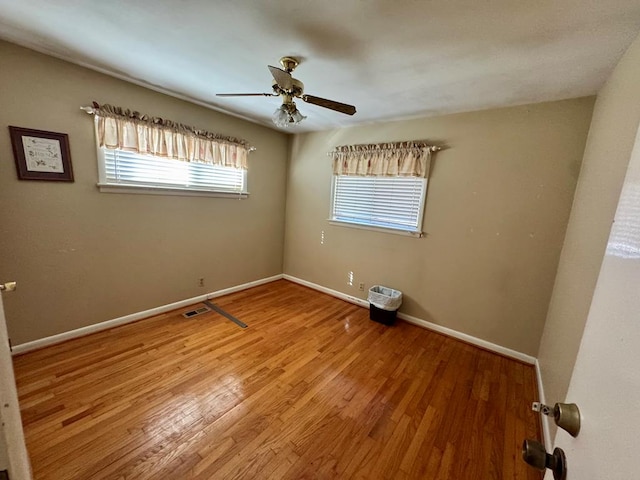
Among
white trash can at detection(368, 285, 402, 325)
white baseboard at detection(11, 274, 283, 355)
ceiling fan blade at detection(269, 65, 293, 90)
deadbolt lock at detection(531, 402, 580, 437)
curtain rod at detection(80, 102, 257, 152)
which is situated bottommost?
white baseboard at detection(11, 274, 283, 355)

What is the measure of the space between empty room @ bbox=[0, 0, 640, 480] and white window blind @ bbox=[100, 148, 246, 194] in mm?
26

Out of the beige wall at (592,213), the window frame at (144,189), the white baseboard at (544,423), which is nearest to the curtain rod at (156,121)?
the window frame at (144,189)

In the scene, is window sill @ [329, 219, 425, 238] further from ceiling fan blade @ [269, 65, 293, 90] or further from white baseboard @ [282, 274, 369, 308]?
ceiling fan blade @ [269, 65, 293, 90]

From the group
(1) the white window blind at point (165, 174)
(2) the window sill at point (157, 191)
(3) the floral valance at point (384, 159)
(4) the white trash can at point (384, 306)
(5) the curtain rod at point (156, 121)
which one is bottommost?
(4) the white trash can at point (384, 306)

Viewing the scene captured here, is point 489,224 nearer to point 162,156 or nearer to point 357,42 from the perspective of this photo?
point 357,42

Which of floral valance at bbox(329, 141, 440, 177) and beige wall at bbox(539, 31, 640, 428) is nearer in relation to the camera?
beige wall at bbox(539, 31, 640, 428)

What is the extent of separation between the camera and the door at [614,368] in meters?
0.37

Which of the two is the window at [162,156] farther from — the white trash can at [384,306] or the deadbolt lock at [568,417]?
the deadbolt lock at [568,417]

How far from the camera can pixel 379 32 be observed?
1.44 m

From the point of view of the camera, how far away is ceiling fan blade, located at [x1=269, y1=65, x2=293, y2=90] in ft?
5.10

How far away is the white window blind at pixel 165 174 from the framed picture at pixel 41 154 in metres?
0.24

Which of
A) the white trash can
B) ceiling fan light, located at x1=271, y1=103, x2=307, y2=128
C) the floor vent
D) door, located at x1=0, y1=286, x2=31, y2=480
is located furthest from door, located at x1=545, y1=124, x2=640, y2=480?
the floor vent

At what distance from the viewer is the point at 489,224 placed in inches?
95.4

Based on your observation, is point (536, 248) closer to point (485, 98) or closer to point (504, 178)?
point (504, 178)
